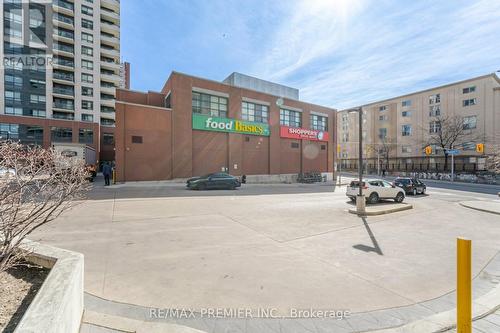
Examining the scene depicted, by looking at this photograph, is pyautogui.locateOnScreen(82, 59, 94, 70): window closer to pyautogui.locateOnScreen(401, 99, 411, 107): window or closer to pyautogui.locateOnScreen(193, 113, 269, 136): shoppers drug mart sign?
pyautogui.locateOnScreen(193, 113, 269, 136): shoppers drug mart sign

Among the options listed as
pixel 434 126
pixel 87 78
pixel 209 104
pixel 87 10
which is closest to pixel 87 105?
pixel 87 78

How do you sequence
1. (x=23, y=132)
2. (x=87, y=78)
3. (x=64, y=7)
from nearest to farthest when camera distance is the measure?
(x=23, y=132) < (x=64, y=7) < (x=87, y=78)

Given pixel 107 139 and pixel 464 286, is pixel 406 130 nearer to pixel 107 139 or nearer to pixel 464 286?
pixel 464 286

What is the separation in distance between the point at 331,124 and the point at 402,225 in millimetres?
33737

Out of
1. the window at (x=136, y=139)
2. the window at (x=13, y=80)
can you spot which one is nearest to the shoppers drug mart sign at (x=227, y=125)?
the window at (x=136, y=139)

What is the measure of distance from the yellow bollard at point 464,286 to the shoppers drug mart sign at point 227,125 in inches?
1009

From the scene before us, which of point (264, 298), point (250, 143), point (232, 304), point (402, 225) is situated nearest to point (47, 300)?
point (232, 304)

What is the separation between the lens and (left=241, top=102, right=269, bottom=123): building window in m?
30.6

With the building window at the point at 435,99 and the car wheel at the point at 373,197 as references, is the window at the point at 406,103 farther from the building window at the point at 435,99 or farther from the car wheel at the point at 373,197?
the car wheel at the point at 373,197

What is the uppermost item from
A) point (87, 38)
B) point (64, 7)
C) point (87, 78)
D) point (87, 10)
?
point (87, 10)

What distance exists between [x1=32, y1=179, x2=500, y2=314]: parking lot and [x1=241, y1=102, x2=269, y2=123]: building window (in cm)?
2252

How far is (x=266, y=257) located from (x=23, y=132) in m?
55.4

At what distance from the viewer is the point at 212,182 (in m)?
20.8

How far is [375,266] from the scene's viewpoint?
5.12 meters
